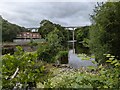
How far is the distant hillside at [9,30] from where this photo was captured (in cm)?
157

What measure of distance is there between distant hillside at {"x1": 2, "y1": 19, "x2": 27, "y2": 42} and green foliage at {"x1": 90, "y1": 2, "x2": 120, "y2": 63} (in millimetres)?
1563

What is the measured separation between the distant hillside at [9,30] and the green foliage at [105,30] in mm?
1563

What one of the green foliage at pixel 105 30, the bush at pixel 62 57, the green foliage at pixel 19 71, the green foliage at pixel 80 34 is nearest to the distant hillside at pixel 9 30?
the green foliage at pixel 19 71

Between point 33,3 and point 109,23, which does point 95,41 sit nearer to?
point 109,23

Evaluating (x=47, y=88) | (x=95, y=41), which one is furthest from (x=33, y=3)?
(x=95, y=41)

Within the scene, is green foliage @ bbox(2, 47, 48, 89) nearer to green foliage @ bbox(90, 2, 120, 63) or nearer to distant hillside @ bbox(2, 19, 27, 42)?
distant hillside @ bbox(2, 19, 27, 42)

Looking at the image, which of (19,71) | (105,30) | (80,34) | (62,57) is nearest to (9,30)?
(19,71)

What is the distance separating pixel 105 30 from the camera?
3.28 m

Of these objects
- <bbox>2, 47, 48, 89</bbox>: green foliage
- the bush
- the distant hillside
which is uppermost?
the distant hillside

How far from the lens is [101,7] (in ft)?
10.3

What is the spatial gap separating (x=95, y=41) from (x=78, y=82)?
225 centimetres

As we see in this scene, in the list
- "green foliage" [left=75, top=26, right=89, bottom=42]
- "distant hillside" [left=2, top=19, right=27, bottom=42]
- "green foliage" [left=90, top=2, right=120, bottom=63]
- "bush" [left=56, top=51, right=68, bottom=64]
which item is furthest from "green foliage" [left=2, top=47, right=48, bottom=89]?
"bush" [left=56, top=51, right=68, bottom=64]

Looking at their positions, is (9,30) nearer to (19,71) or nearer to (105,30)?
(19,71)

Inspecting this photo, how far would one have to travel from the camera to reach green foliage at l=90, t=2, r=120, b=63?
3.11m
